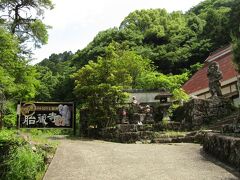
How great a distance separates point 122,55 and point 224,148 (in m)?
20.5

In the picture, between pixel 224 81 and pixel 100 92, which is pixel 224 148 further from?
pixel 224 81

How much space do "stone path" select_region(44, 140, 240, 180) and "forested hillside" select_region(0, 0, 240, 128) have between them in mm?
3463

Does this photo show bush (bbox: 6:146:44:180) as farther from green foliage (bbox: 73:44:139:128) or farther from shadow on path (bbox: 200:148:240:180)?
green foliage (bbox: 73:44:139:128)

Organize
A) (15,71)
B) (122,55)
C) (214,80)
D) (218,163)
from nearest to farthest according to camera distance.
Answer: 1. (218,163)
2. (15,71)
3. (214,80)
4. (122,55)

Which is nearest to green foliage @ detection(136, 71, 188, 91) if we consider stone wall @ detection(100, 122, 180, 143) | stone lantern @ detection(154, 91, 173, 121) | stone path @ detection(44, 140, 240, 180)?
stone lantern @ detection(154, 91, 173, 121)

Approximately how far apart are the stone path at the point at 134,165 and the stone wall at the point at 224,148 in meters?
0.29

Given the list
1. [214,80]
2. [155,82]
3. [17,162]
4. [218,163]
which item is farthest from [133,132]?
[155,82]

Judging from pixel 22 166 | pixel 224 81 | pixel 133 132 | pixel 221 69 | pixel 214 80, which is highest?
pixel 221 69

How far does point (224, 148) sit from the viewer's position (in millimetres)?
9477

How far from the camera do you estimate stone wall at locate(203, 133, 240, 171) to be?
28.4 ft

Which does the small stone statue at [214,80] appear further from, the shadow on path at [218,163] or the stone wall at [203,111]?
the shadow on path at [218,163]

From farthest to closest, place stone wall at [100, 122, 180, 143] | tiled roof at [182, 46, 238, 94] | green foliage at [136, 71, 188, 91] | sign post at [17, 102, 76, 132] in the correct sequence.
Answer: green foliage at [136, 71, 188, 91] → tiled roof at [182, 46, 238, 94] → sign post at [17, 102, 76, 132] → stone wall at [100, 122, 180, 143]

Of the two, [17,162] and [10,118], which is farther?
[10,118]

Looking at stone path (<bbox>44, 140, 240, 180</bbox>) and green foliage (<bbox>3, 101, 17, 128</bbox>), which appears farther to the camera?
green foliage (<bbox>3, 101, 17, 128</bbox>)
